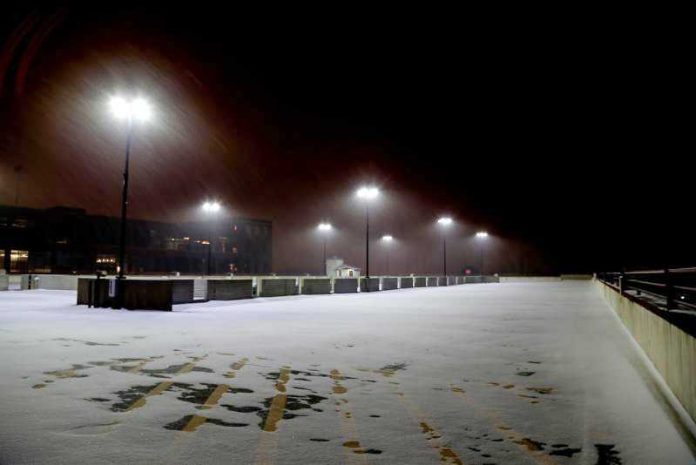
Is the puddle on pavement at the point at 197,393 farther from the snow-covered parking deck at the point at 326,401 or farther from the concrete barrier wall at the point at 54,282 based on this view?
the concrete barrier wall at the point at 54,282

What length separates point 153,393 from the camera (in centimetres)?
630

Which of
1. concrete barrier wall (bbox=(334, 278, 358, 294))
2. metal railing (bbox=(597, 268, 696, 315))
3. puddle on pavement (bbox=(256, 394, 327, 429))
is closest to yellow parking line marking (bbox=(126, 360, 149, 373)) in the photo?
puddle on pavement (bbox=(256, 394, 327, 429))

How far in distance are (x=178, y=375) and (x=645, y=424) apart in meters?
5.97

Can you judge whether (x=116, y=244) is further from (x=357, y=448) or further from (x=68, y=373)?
(x=357, y=448)

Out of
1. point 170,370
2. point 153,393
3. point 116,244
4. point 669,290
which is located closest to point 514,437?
point 153,393

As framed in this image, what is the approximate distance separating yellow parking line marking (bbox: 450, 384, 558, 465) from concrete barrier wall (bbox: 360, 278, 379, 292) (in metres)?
33.3

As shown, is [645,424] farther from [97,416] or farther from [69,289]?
[69,289]

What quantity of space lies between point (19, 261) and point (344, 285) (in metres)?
64.9

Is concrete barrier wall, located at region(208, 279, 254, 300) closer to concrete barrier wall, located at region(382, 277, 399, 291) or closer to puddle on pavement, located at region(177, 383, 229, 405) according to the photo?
concrete barrier wall, located at region(382, 277, 399, 291)

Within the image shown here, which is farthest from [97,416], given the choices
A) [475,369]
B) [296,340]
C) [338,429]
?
[296,340]

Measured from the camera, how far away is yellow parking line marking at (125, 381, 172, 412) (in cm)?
570

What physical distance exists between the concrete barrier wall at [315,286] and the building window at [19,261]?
62241 millimetres

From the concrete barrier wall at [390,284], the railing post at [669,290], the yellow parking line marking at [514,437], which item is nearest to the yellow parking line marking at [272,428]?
the yellow parking line marking at [514,437]

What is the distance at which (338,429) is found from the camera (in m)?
5.00
